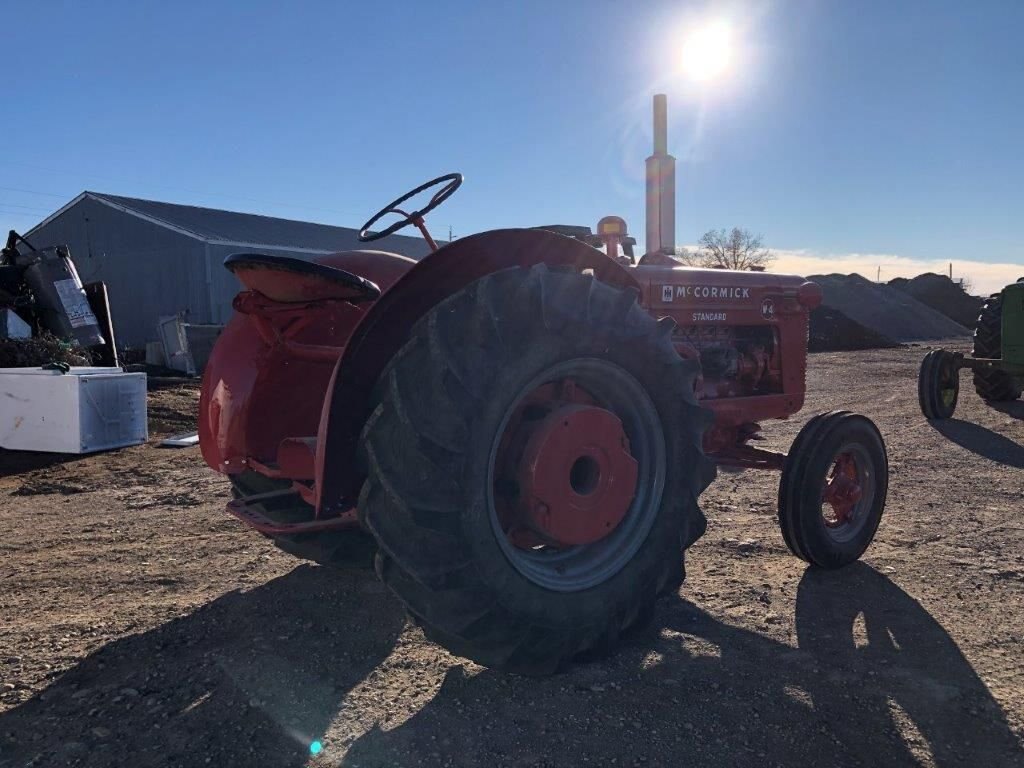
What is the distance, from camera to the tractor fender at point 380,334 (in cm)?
229

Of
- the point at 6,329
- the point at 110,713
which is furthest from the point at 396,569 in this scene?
the point at 6,329

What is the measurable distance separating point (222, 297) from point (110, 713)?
21722mm

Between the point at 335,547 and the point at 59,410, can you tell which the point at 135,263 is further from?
the point at 335,547

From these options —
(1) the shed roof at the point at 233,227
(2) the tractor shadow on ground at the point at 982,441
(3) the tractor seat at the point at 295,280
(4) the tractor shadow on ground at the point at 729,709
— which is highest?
(1) the shed roof at the point at 233,227

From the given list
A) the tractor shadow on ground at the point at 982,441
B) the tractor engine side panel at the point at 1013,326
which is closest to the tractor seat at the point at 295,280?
the tractor shadow on ground at the point at 982,441

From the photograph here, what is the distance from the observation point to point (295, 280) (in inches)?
97.8

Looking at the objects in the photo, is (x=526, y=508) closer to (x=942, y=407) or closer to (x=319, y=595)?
(x=319, y=595)

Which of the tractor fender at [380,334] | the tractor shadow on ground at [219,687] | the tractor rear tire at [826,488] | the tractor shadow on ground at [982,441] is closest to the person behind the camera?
the tractor shadow on ground at [219,687]

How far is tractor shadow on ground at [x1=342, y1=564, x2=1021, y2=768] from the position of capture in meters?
2.17

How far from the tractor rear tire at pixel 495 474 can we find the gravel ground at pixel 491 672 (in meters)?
0.29

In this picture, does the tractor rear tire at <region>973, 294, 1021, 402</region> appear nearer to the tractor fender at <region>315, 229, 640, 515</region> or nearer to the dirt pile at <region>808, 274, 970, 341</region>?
the tractor fender at <region>315, 229, 640, 515</region>

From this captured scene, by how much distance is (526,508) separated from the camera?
2.44m

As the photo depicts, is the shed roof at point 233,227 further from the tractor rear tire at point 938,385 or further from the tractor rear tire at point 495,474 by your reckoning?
the tractor rear tire at point 495,474

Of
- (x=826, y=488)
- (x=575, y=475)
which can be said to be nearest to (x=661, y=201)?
(x=826, y=488)
